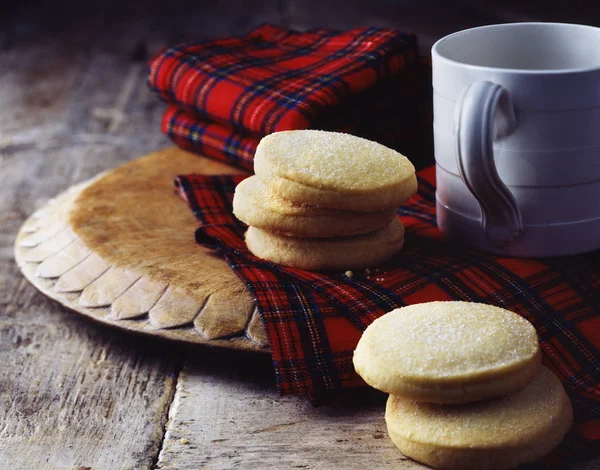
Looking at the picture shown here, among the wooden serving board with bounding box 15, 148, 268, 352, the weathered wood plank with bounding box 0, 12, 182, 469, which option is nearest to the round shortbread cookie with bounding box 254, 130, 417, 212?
the wooden serving board with bounding box 15, 148, 268, 352

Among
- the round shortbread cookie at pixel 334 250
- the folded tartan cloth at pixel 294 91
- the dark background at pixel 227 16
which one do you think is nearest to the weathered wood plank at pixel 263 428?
the round shortbread cookie at pixel 334 250

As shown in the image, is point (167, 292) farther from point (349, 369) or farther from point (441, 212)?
point (441, 212)

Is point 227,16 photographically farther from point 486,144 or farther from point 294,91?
point 486,144

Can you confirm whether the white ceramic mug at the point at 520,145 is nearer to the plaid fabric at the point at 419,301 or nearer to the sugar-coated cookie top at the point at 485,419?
the plaid fabric at the point at 419,301

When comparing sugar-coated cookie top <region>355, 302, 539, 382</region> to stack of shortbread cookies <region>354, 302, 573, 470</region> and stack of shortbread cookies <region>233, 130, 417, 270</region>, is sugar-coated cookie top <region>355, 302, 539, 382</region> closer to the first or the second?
stack of shortbread cookies <region>354, 302, 573, 470</region>

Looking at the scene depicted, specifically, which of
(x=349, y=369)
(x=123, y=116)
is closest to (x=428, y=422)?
(x=349, y=369)

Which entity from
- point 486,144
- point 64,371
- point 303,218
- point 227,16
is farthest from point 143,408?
point 227,16
